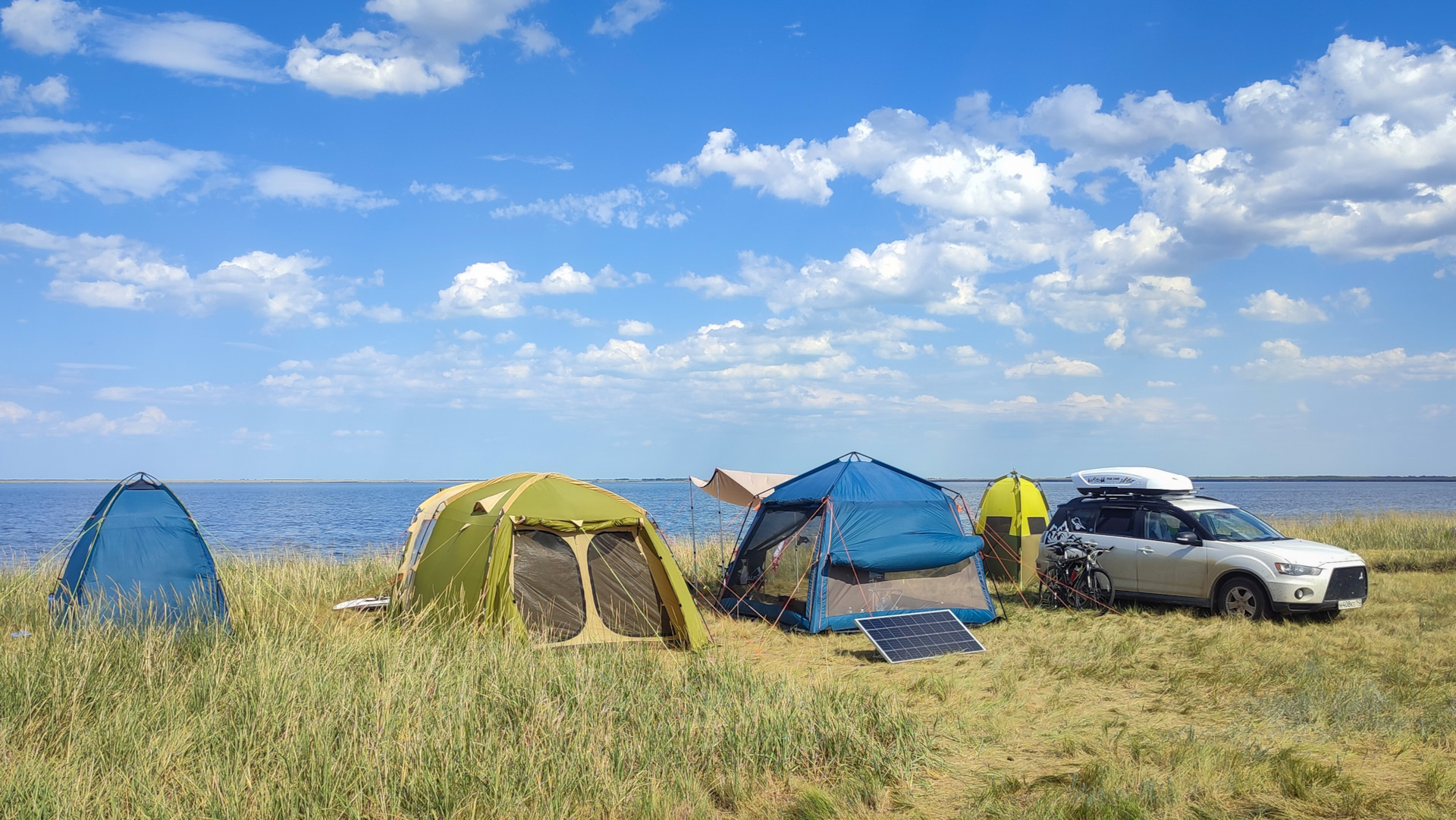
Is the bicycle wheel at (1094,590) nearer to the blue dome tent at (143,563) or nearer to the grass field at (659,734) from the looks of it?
the grass field at (659,734)

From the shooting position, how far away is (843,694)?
273 inches

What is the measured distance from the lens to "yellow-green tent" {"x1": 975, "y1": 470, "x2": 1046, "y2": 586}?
51.2ft

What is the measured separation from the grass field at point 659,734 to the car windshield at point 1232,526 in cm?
326

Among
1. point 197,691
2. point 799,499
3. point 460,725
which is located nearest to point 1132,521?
point 799,499

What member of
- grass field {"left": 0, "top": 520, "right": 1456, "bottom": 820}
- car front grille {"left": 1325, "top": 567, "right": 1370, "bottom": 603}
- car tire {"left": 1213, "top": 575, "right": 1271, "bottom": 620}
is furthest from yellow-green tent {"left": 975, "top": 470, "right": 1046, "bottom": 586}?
grass field {"left": 0, "top": 520, "right": 1456, "bottom": 820}

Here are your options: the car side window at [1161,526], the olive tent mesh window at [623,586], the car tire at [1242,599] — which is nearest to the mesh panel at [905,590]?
the olive tent mesh window at [623,586]

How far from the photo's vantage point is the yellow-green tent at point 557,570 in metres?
9.98

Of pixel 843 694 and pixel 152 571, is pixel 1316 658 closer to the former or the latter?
pixel 843 694

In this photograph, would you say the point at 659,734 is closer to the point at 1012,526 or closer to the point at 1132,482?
the point at 1132,482

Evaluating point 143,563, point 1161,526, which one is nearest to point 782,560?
point 1161,526

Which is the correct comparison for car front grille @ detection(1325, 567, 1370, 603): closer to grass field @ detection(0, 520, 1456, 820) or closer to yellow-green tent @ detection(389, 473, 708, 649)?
grass field @ detection(0, 520, 1456, 820)

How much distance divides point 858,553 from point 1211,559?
15.4 feet

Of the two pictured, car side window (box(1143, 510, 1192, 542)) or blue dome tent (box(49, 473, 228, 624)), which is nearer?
blue dome tent (box(49, 473, 228, 624))

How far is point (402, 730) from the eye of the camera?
18.7 feet
